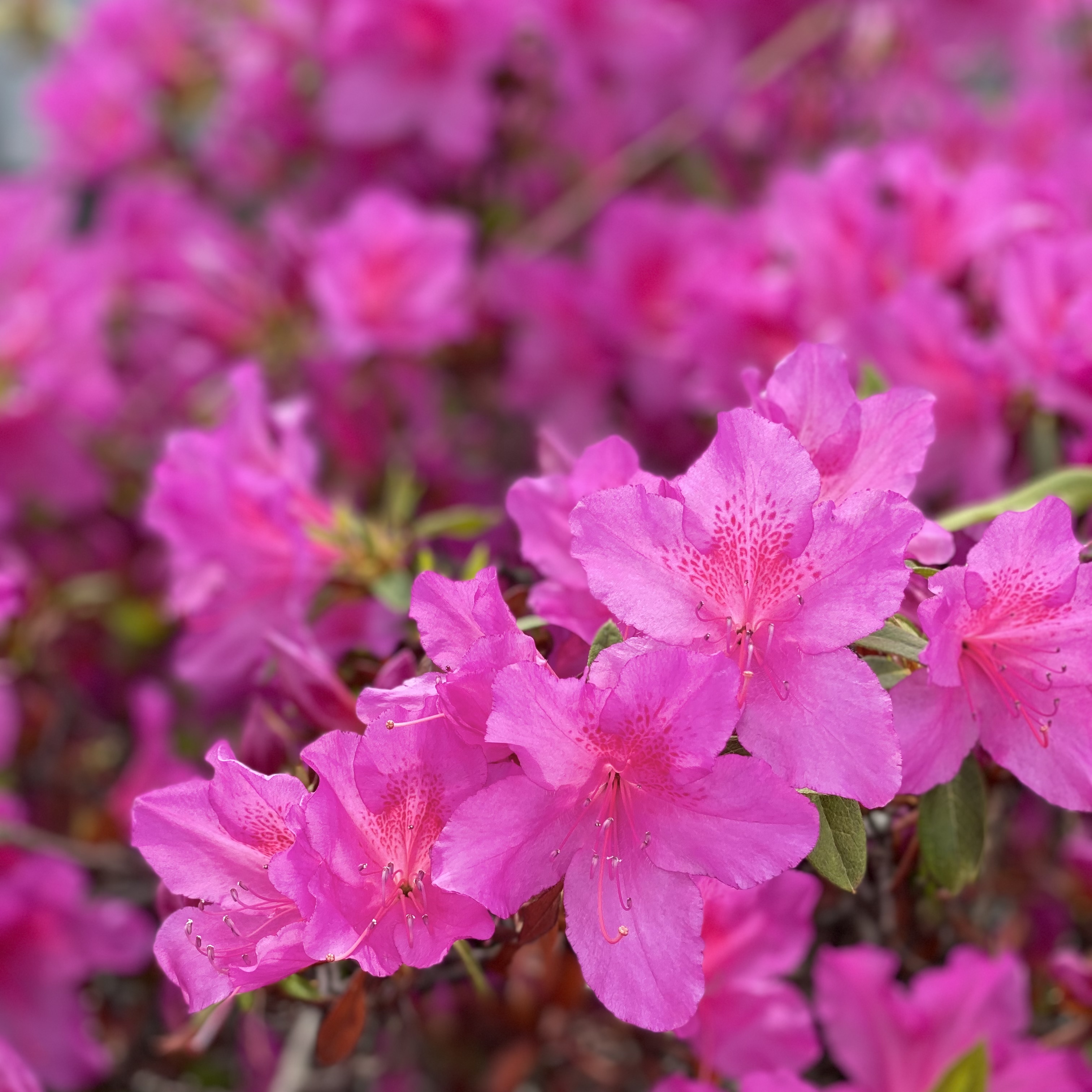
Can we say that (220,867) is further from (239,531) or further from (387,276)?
(387,276)

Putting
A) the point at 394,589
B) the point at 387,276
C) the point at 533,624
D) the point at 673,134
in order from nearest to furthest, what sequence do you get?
Answer: the point at 533,624 → the point at 394,589 → the point at 387,276 → the point at 673,134

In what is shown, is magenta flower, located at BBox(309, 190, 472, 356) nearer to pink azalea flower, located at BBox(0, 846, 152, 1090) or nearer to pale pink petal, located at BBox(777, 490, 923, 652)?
pink azalea flower, located at BBox(0, 846, 152, 1090)

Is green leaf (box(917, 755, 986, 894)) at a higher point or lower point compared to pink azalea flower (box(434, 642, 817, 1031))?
lower

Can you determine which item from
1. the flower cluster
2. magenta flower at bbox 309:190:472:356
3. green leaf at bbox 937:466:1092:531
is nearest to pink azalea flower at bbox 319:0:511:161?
the flower cluster

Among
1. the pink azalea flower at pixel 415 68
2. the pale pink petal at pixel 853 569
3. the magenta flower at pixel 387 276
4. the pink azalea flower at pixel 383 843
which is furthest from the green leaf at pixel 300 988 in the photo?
the pink azalea flower at pixel 415 68

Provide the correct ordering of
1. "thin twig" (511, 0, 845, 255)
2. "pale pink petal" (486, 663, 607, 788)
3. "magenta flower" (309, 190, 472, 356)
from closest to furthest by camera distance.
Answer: "pale pink petal" (486, 663, 607, 788)
"magenta flower" (309, 190, 472, 356)
"thin twig" (511, 0, 845, 255)

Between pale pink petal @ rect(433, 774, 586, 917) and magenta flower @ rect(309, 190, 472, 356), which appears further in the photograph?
magenta flower @ rect(309, 190, 472, 356)

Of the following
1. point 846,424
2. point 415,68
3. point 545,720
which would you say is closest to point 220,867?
point 545,720
